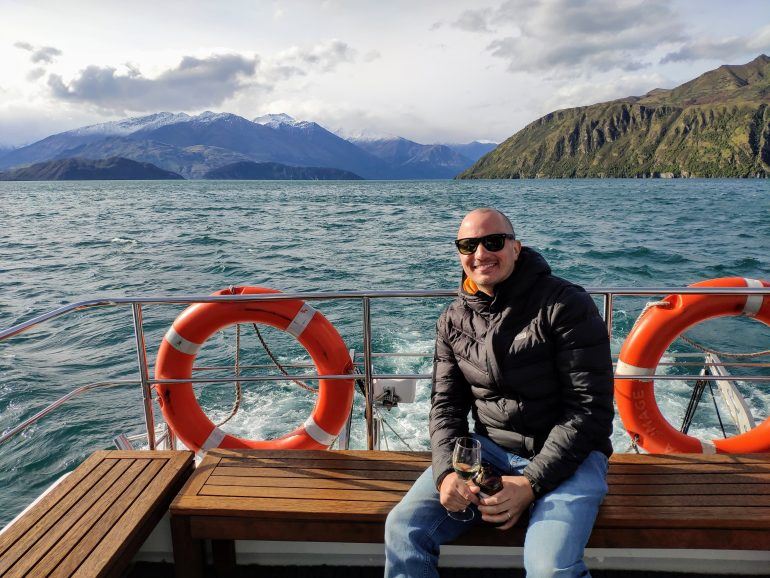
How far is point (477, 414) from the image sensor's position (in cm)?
211

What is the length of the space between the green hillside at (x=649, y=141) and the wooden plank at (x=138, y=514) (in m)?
126

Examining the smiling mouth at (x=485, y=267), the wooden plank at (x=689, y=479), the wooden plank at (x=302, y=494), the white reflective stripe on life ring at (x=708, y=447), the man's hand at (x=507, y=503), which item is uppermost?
the smiling mouth at (x=485, y=267)

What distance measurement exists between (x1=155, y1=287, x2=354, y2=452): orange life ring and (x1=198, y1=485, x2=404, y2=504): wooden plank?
110cm

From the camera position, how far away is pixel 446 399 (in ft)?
6.89

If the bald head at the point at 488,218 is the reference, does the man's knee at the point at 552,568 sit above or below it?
below

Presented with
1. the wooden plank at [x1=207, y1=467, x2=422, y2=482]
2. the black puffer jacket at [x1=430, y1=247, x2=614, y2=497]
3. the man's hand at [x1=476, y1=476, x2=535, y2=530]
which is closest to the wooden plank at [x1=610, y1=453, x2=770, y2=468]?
the black puffer jacket at [x1=430, y1=247, x2=614, y2=497]

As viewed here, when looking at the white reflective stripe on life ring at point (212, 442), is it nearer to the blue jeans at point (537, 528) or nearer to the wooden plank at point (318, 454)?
the wooden plank at point (318, 454)

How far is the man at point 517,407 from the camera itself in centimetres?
170

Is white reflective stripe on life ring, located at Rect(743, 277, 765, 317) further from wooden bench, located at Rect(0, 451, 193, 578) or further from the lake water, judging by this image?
wooden bench, located at Rect(0, 451, 193, 578)

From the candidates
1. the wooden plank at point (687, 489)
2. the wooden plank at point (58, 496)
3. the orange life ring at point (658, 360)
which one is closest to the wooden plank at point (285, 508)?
the wooden plank at point (58, 496)

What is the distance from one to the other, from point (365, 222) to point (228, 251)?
9572 millimetres

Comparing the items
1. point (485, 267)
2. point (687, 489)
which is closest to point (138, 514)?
point (485, 267)

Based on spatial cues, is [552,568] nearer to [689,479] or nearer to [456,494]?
[456,494]

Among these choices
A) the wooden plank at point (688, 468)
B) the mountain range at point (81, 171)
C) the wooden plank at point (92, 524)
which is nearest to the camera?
the wooden plank at point (92, 524)
